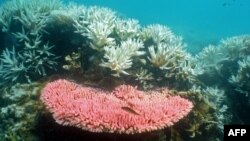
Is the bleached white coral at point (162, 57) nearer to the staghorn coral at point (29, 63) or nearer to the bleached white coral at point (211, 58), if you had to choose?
Answer: the staghorn coral at point (29, 63)

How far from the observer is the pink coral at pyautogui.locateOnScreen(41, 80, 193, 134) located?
13.1 feet

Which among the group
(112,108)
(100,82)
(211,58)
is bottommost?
(112,108)

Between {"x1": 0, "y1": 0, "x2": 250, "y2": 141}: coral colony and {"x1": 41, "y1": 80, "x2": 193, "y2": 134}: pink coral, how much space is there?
0.04 feet

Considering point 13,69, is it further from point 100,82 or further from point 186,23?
point 186,23

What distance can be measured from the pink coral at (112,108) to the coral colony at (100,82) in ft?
0.04

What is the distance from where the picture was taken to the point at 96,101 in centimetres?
468

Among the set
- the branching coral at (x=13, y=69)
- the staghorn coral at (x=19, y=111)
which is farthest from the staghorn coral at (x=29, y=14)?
the staghorn coral at (x=19, y=111)

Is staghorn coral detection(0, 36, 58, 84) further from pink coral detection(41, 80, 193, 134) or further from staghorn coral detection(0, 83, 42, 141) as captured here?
pink coral detection(41, 80, 193, 134)

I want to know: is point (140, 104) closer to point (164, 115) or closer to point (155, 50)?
point (164, 115)

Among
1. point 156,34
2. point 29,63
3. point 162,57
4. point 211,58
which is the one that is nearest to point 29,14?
point 29,63

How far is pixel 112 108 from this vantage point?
14.5 ft

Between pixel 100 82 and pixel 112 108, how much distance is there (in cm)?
122

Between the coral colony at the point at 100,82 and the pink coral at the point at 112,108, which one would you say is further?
the coral colony at the point at 100,82

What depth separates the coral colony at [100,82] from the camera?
4340 millimetres
